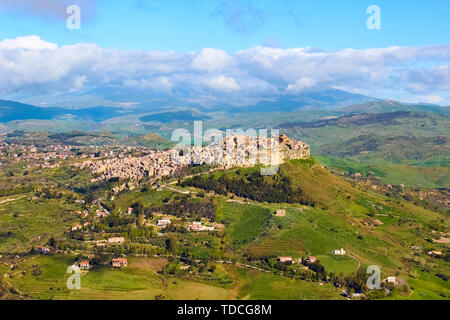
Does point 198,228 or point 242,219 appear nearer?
point 198,228

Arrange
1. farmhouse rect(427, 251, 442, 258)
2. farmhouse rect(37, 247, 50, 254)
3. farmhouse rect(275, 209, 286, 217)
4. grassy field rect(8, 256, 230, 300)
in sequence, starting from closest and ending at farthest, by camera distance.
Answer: grassy field rect(8, 256, 230, 300)
farmhouse rect(37, 247, 50, 254)
farmhouse rect(427, 251, 442, 258)
farmhouse rect(275, 209, 286, 217)

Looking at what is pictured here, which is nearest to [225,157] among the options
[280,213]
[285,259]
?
[280,213]

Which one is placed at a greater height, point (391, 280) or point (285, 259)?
point (285, 259)

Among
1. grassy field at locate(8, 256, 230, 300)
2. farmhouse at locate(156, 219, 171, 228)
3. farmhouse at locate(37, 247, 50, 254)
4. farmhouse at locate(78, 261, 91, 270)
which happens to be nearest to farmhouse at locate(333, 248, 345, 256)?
grassy field at locate(8, 256, 230, 300)

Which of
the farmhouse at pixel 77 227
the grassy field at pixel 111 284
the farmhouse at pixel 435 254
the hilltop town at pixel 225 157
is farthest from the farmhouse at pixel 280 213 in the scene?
the farmhouse at pixel 77 227

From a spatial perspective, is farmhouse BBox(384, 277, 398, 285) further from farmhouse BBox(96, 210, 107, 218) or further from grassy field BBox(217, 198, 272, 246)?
farmhouse BBox(96, 210, 107, 218)

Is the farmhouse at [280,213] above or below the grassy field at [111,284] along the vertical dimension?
above

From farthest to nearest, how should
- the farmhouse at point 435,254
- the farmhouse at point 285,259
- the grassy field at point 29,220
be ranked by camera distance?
the grassy field at point 29,220 → the farmhouse at point 435,254 → the farmhouse at point 285,259

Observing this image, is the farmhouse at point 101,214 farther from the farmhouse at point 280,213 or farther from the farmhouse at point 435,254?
the farmhouse at point 435,254

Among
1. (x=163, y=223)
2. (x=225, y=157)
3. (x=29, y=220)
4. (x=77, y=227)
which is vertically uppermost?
(x=225, y=157)

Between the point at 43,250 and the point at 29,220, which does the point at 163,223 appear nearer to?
the point at 43,250
